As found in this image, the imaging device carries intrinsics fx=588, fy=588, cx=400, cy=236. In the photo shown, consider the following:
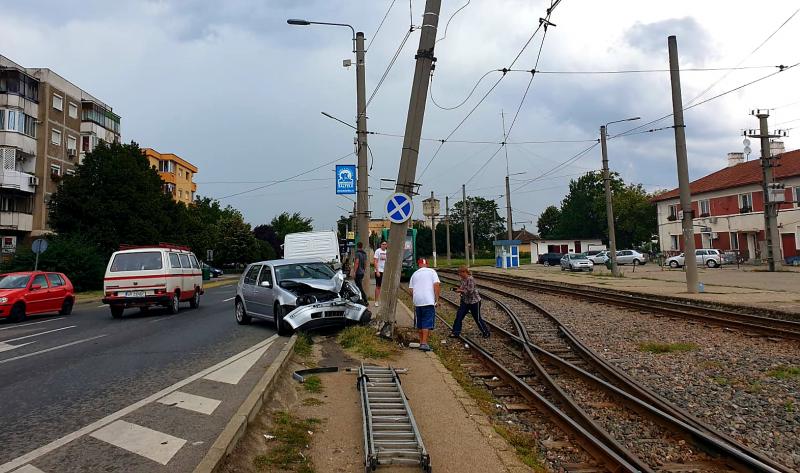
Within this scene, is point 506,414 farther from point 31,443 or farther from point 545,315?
point 545,315

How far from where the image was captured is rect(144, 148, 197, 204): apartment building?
230 feet

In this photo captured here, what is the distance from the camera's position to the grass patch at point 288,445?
4488 mm

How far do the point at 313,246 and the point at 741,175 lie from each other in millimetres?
44278

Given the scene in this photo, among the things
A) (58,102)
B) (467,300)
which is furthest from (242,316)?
(58,102)

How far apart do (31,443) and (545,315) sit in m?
12.3

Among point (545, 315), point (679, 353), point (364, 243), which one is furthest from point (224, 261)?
point (679, 353)

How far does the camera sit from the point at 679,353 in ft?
32.3

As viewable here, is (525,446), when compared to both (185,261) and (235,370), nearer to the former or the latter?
(235,370)

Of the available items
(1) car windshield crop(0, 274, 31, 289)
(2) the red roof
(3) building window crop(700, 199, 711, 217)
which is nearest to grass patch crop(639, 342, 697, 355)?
(1) car windshield crop(0, 274, 31, 289)

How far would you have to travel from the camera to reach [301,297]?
37.8 ft

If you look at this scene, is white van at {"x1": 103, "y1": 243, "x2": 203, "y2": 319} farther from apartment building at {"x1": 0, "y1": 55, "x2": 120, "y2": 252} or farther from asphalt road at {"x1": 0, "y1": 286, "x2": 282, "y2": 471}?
apartment building at {"x1": 0, "y1": 55, "x2": 120, "y2": 252}

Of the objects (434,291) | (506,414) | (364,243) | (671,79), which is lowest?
(506,414)

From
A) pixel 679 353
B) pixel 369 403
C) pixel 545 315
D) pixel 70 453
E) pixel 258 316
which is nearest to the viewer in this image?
pixel 70 453

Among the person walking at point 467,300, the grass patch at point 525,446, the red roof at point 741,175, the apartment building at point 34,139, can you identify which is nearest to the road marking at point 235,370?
the grass patch at point 525,446
